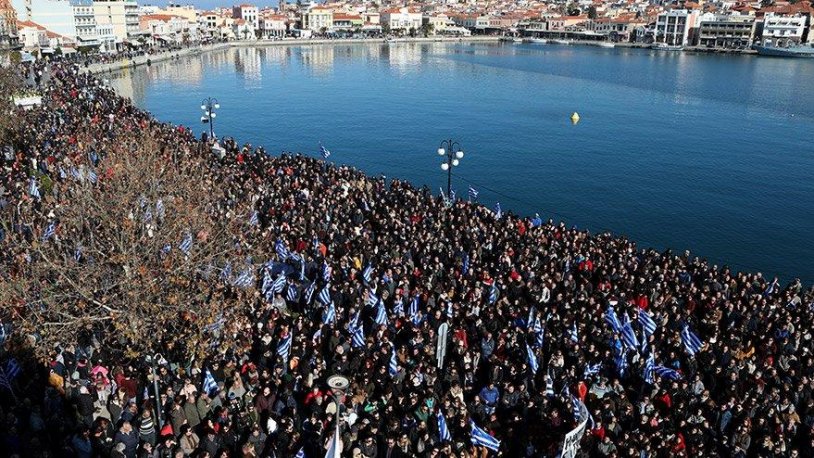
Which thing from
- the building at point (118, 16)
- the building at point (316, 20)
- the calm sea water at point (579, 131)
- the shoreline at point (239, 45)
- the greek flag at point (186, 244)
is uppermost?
the building at point (316, 20)

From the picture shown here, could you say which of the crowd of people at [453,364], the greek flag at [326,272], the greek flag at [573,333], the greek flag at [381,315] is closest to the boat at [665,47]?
the crowd of people at [453,364]

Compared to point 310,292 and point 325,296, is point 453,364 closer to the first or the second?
point 325,296

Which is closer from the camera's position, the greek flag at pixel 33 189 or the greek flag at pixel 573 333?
the greek flag at pixel 573 333

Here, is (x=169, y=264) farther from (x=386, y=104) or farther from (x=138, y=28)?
(x=138, y=28)

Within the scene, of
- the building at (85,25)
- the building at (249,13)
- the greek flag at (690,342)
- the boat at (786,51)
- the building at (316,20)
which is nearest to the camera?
the greek flag at (690,342)

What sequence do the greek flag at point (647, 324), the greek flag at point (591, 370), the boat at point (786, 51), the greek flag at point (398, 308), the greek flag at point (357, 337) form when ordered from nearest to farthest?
the greek flag at point (591, 370) < the greek flag at point (357, 337) < the greek flag at point (647, 324) < the greek flag at point (398, 308) < the boat at point (786, 51)

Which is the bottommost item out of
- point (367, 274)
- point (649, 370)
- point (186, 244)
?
point (649, 370)

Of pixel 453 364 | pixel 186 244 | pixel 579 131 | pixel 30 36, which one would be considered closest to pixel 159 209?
pixel 186 244

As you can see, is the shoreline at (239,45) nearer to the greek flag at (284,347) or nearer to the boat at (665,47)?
the boat at (665,47)
